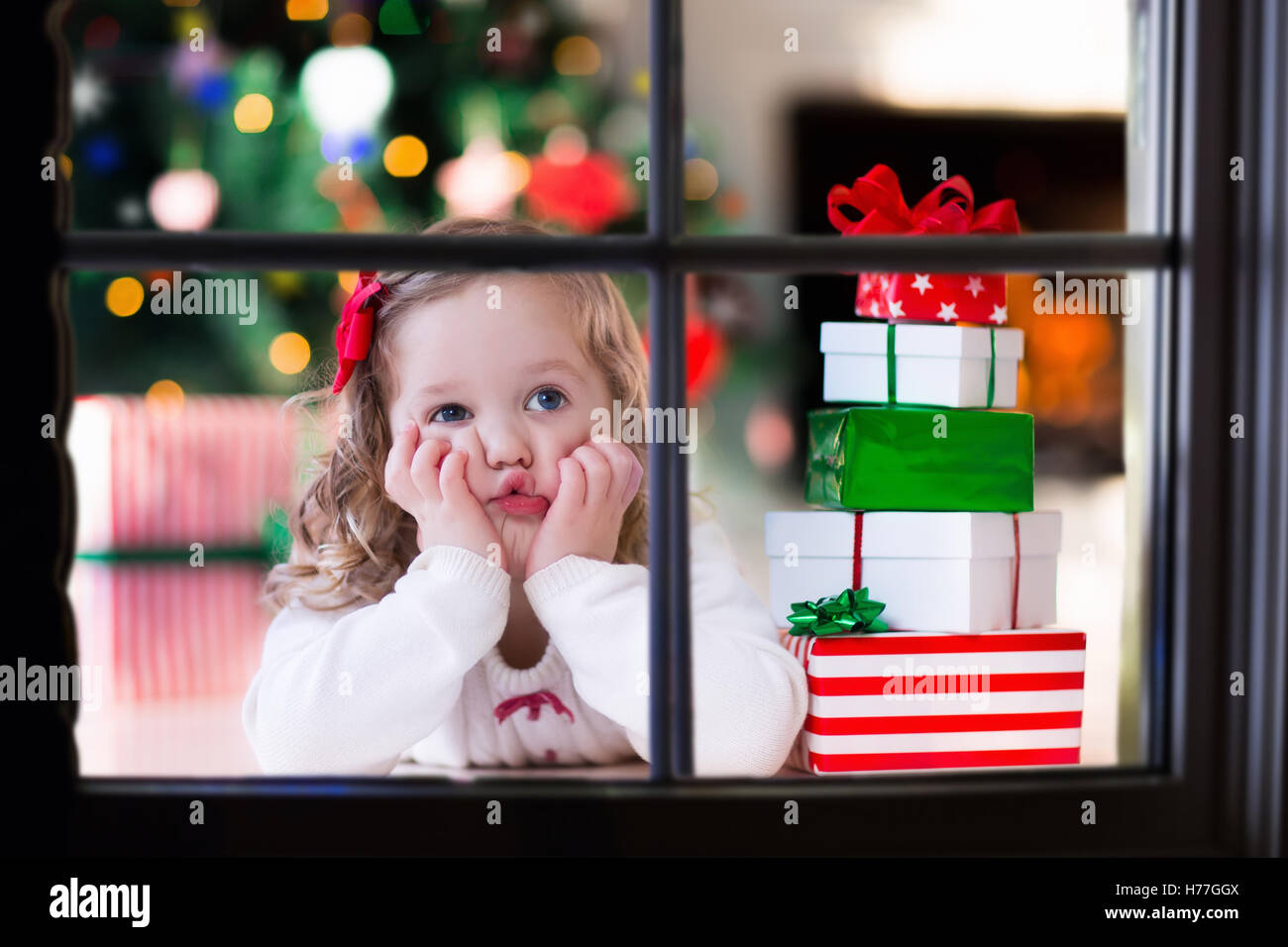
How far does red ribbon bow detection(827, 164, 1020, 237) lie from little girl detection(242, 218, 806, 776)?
0.92ft

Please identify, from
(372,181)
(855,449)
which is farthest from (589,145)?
(855,449)

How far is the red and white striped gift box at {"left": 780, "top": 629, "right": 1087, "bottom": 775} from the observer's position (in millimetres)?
986

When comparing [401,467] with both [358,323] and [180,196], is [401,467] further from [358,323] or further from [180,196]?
[180,196]

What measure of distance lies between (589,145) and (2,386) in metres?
0.90

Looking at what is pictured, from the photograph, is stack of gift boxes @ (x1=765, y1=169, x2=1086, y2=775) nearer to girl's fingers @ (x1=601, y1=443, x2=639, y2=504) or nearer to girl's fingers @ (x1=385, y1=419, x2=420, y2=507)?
girl's fingers @ (x1=601, y1=443, x2=639, y2=504)

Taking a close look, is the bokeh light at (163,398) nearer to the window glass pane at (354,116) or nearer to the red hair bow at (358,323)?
the window glass pane at (354,116)

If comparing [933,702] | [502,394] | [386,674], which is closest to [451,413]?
[502,394]

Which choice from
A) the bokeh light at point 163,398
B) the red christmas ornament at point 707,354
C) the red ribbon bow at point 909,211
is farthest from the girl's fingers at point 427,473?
the bokeh light at point 163,398

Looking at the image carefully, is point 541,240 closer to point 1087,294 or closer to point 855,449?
point 855,449

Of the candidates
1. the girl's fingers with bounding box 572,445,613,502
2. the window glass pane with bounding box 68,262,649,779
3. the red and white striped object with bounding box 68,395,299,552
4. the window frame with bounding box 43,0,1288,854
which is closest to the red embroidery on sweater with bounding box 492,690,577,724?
the window glass pane with bounding box 68,262,649,779

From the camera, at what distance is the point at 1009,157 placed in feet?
4.83

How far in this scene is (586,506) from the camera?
102 cm

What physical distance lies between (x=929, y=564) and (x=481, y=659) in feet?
1.58
